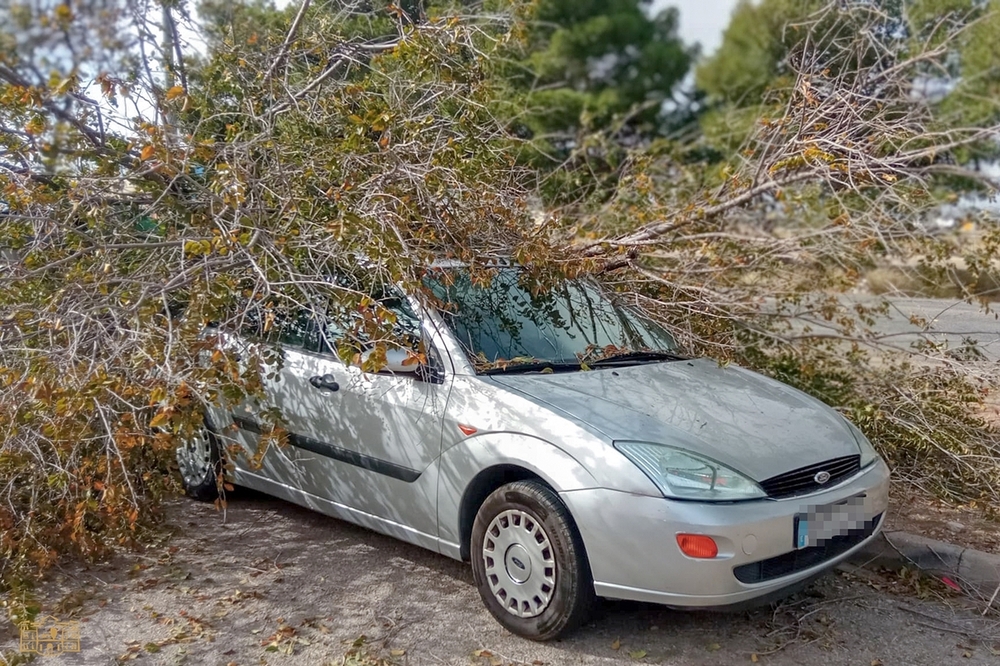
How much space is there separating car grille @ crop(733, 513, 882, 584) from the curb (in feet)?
1.74

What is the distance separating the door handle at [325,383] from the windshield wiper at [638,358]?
49.6 inches

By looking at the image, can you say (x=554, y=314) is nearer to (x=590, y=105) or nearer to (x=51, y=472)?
(x=51, y=472)

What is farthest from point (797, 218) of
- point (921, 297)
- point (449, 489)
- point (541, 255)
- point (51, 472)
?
point (51, 472)

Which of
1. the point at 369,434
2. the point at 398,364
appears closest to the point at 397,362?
the point at 398,364

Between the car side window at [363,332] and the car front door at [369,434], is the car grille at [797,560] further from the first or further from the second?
the car side window at [363,332]

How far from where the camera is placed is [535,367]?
3.95 metres

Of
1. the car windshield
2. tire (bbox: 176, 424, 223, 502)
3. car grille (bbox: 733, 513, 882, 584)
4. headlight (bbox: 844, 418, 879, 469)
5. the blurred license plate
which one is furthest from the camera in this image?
tire (bbox: 176, 424, 223, 502)

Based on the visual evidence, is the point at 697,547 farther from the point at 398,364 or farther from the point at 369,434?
the point at 369,434

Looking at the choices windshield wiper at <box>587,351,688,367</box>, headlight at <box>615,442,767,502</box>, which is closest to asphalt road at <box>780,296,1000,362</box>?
windshield wiper at <box>587,351,688,367</box>

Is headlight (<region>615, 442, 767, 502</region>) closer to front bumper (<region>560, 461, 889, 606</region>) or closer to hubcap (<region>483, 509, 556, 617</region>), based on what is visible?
front bumper (<region>560, 461, 889, 606</region>)

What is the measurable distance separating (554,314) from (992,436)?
2867 millimetres

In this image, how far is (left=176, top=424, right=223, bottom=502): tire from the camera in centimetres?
505

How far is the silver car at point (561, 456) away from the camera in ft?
10.6

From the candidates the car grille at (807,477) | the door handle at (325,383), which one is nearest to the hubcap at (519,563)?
the car grille at (807,477)
